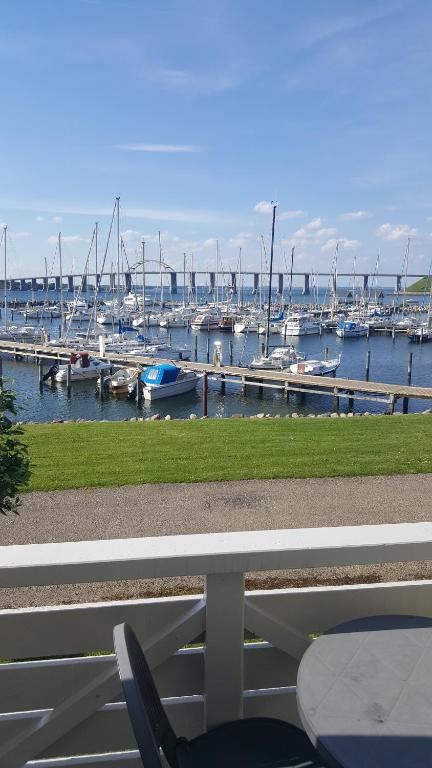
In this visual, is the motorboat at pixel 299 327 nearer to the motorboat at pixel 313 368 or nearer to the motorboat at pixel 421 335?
the motorboat at pixel 421 335

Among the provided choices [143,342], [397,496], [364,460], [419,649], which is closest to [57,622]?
[419,649]

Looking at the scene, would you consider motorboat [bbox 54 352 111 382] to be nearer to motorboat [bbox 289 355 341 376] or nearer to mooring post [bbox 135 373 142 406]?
mooring post [bbox 135 373 142 406]

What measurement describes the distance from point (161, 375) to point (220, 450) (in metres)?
21.0

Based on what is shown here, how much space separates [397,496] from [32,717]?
24.6 ft

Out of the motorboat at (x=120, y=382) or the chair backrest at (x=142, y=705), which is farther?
the motorboat at (x=120, y=382)

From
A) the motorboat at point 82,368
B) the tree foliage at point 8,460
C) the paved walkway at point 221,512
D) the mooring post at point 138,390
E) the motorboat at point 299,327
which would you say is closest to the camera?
the tree foliage at point 8,460

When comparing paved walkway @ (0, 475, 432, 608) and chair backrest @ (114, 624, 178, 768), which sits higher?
chair backrest @ (114, 624, 178, 768)

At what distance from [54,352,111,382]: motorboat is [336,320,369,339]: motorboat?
41.5 m

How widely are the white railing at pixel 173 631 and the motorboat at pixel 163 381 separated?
30021 millimetres

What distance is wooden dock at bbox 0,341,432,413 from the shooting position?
2617 centimetres

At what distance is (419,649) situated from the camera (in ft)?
5.81

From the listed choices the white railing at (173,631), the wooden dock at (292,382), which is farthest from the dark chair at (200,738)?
the wooden dock at (292,382)

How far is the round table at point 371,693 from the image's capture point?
1.43m

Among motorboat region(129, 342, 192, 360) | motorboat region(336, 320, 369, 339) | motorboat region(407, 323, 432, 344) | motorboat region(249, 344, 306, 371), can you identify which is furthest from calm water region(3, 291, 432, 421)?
motorboat region(336, 320, 369, 339)
